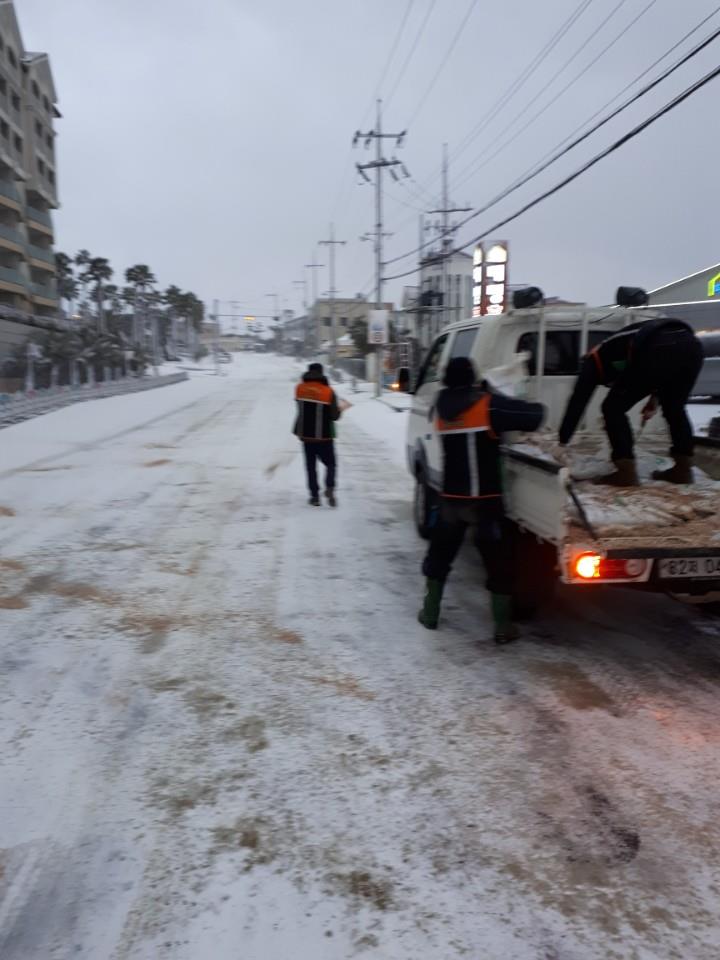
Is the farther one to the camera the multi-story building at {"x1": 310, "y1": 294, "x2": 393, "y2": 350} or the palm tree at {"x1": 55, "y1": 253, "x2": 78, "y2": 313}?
the multi-story building at {"x1": 310, "y1": 294, "x2": 393, "y2": 350}

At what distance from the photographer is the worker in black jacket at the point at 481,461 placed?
4648mm

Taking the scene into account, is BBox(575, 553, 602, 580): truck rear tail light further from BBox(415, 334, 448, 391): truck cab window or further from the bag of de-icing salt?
BBox(415, 334, 448, 391): truck cab window

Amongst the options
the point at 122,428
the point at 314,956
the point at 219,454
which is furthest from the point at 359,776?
the point at 122,428

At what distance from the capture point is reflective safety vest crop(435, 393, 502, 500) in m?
4.67

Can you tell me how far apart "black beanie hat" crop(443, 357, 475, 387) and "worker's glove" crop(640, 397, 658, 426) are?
2.12 meters

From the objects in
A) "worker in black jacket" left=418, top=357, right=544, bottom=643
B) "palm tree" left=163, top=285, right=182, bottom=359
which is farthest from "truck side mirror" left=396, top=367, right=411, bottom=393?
"palm tree" left=163, top=285, right=182, bottom=359

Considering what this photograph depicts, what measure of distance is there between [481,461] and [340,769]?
215 cm

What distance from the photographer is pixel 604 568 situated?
12.7 feet

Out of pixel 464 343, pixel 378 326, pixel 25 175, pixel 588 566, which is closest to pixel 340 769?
pixel 588 566

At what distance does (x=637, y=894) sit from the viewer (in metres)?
2.60

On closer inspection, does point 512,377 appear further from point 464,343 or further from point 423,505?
point 423,505

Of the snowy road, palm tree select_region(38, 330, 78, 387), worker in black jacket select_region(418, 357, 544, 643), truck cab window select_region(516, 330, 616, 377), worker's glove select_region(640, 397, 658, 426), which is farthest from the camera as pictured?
palm tree select_region(38, 330, 78, 387)

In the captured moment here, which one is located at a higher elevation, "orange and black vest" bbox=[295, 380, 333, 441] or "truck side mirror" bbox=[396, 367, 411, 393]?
"truck side mirror" bbox=[396, 367, 411, 393]

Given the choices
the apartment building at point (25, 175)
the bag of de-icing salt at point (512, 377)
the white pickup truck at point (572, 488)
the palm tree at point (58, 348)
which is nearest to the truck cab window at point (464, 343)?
the white pickup truck at point (572, 488)
